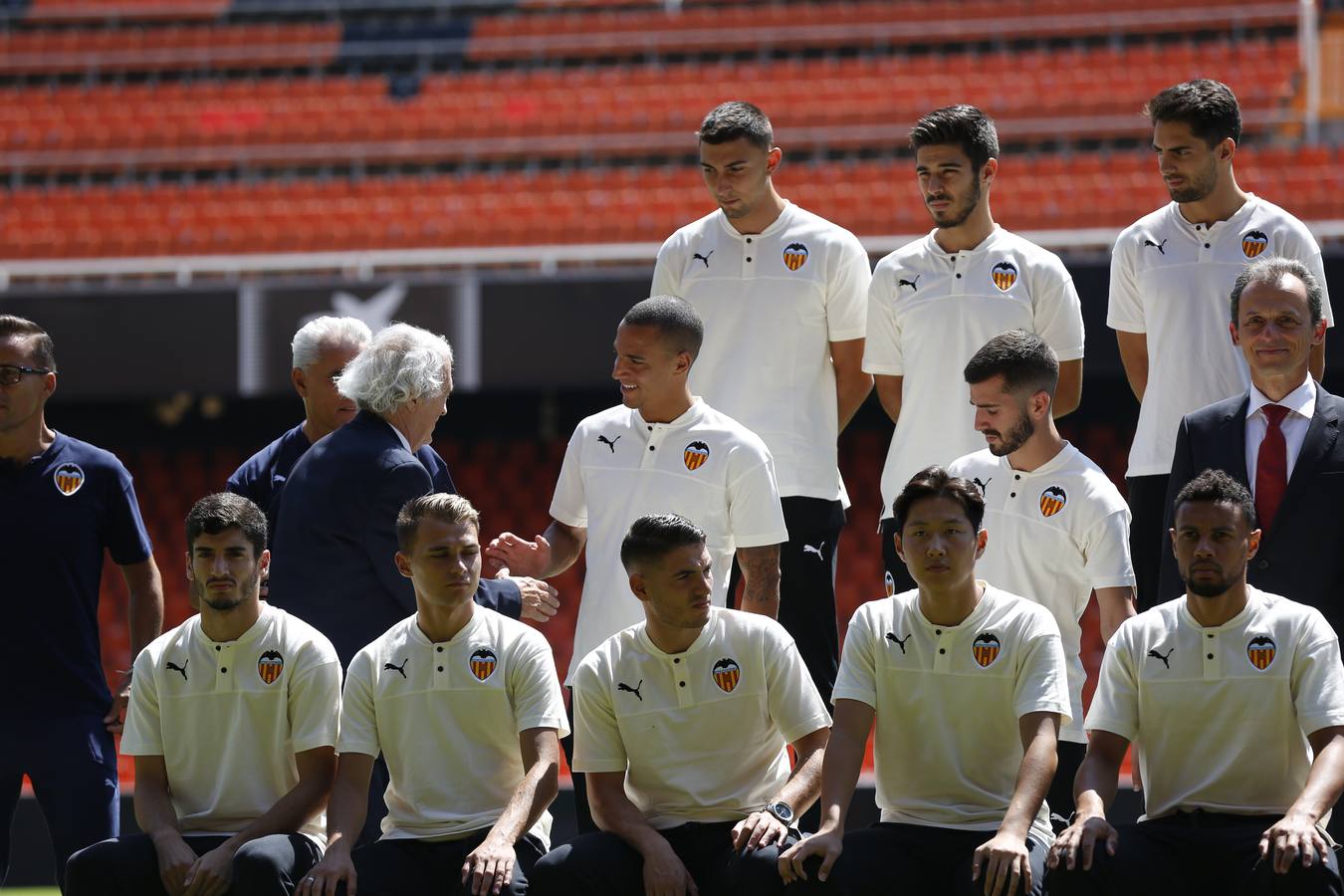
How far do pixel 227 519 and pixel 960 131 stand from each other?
223 cm

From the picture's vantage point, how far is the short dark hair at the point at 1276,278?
4.14m

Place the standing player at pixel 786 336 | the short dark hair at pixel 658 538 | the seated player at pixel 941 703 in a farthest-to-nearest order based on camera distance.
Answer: the standing player at pixel 786 336
the short dark hair at pixel 658 538
the seated player at pixel 941 703

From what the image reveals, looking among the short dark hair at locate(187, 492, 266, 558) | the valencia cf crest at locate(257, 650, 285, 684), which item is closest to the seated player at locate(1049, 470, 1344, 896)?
the valencia cf crest at locate(257, 650, 285, 684)

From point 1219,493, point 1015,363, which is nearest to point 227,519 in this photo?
point 1015,363

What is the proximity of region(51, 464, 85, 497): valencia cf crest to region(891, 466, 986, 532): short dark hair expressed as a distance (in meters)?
2.20

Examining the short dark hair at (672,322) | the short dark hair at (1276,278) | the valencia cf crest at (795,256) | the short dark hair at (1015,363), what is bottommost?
the short dark hair at (1015,363)

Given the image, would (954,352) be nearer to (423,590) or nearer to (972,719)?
(972,719)

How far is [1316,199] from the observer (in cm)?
1120

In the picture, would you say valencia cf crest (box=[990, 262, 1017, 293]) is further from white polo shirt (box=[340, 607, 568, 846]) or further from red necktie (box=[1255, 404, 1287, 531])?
white polo shirt (box=[340, 607, 568, 846])

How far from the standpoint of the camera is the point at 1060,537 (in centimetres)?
418

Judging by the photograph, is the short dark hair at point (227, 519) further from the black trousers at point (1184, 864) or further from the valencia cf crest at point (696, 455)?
the black trousers at point (1184, 864)

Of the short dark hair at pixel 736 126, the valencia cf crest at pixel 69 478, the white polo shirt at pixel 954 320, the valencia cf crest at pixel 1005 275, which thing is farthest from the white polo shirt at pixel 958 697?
the valencia cf crest at pixel 69 478

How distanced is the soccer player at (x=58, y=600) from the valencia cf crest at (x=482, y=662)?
986 millimetres

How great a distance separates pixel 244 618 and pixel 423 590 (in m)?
0.46
